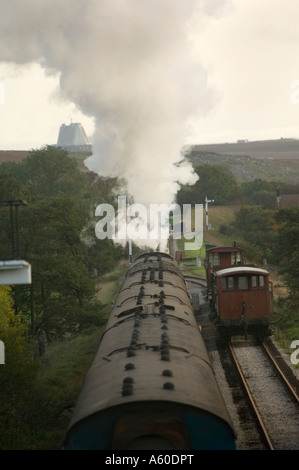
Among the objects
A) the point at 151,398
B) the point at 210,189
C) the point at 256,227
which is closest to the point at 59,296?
the point at 151,398

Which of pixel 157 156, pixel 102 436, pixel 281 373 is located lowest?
pixel 281 373

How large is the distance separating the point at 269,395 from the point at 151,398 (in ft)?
36.7

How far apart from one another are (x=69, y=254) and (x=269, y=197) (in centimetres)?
6429

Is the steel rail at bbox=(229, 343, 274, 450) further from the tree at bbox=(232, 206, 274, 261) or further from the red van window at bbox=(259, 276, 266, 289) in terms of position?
the tree at bbox=(232, 206, 274, 261)

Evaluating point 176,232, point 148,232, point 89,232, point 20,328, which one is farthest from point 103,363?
point 176,232

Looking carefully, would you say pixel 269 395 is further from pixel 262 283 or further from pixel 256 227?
pixel 256 227

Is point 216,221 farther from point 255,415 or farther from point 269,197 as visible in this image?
point 255,415

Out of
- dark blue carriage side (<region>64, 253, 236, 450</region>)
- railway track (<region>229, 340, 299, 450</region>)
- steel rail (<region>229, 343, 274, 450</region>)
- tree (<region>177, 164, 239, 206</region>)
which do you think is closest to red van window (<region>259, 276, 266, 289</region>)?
railway track (<region>229, 340, 299, 450</region>)

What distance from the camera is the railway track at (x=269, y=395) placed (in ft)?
54.6

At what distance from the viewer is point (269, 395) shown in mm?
20453

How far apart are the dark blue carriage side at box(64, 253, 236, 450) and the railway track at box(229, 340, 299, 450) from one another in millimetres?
3865

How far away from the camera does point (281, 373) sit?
72.9 ft

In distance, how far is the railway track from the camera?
1664 centimetres

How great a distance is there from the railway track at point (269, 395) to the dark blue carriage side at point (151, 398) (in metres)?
3.87
